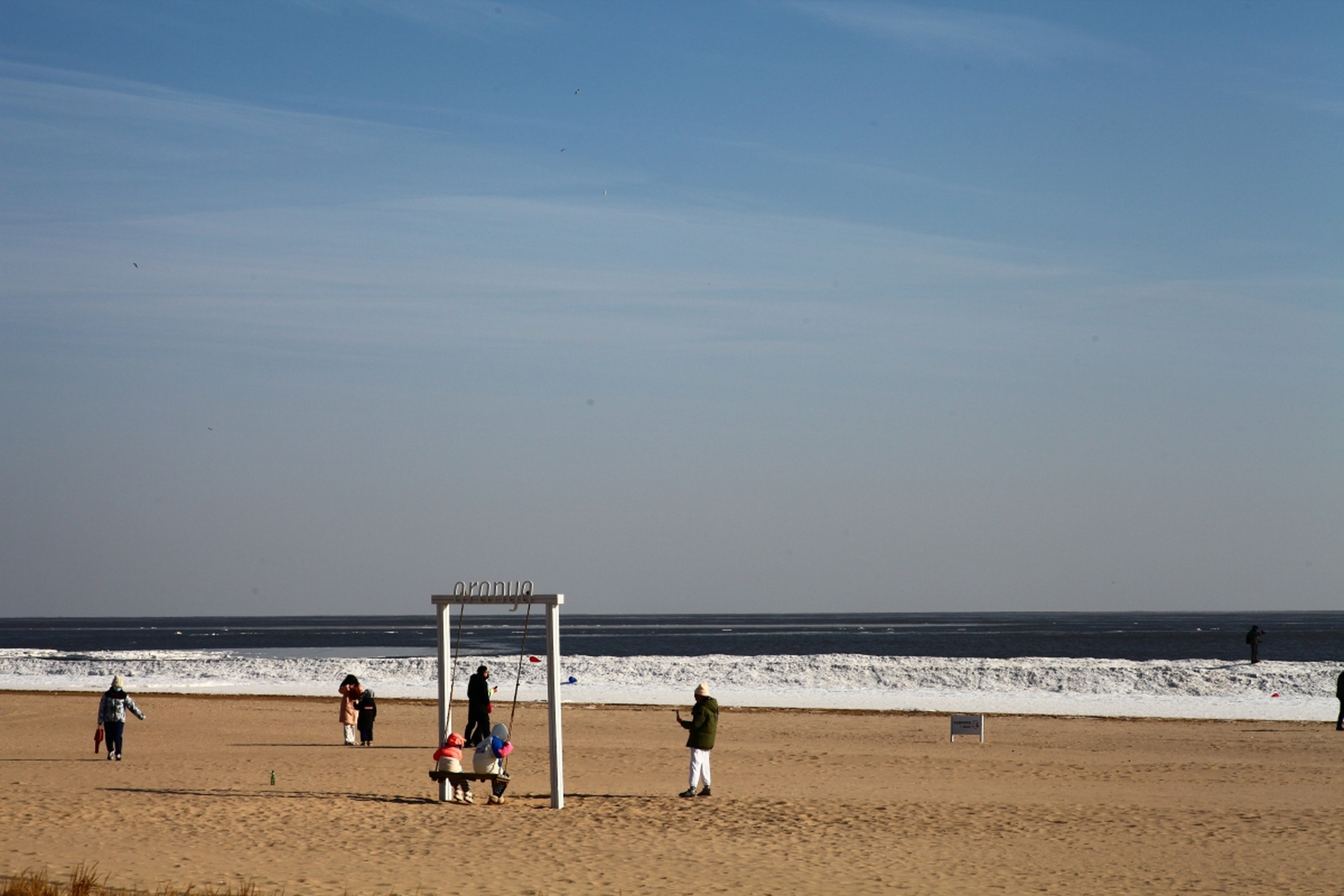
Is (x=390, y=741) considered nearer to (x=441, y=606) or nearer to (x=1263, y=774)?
(x=441, y=606)

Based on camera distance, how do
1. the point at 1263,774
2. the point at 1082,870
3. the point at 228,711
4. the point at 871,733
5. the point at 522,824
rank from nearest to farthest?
the point at 1082,870
the point at 522,824
the point at 1263,774
the point at 871,733
the point at 228,711

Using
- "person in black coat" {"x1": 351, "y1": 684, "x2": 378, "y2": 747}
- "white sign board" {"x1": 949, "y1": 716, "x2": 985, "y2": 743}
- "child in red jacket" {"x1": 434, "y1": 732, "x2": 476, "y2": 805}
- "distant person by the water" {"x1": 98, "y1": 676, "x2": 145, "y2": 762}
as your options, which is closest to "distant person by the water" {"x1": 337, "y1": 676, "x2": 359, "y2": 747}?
"person in black coat" {"x1": 351, "y1": 684, "x2": 378, "y2": 747}

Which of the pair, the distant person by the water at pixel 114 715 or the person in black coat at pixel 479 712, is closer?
the person in black coat at pixel 479 712

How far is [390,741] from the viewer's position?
74.4ft

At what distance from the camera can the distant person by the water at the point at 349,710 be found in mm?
21766

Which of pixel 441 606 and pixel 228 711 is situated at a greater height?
pixel 441 606

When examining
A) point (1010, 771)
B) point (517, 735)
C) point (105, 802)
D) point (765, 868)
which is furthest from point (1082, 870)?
point (517, 735)

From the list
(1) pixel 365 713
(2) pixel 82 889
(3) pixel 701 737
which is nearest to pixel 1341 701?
(3) pixel 701 737

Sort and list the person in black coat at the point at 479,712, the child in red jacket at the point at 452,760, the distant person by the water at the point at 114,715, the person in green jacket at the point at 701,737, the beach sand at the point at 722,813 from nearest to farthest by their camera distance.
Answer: the beach sand at the point at 722,813 → the child in red jacket at the point at 452,760 → the person in green jacket at the point at 701,737 → the person in black coat at the point at 479,712 → the distant person by the water at the point at 114,715

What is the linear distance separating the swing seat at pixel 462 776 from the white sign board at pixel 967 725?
32.6 feet

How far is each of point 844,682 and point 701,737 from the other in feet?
77.5

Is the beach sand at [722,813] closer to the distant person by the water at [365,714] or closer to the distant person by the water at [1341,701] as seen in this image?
the distant person by the water at [365,714]

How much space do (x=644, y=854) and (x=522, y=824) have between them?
2201 millimetres

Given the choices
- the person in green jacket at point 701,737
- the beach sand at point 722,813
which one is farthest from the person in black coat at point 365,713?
the person in green jacket at point 701,737
